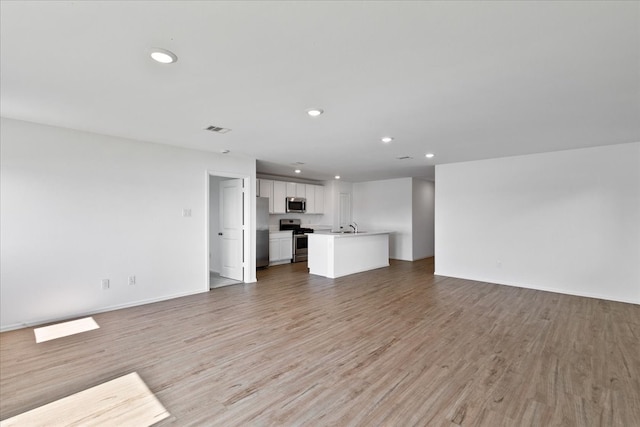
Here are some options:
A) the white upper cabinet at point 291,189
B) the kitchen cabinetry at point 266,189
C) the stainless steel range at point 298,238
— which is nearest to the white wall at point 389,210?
the stainless steel range at point 298,238

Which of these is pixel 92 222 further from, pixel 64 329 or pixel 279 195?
pixel 279 195

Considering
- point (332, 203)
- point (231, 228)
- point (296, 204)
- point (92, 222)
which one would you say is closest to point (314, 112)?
point (92, 222)

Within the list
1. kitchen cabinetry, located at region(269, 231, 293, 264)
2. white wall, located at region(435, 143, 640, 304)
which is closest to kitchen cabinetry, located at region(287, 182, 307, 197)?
kitchen cabinetry, located at region(269, 231, 293, 264)

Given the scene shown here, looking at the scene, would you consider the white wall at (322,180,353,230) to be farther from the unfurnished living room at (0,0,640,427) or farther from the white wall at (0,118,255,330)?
the white wall at (0,118,255,330)

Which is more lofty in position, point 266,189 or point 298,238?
point 266,189

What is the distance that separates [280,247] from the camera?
8.16m

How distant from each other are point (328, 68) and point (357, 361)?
8.28 ft

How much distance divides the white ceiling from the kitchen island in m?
2.92

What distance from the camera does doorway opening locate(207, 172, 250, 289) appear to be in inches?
227

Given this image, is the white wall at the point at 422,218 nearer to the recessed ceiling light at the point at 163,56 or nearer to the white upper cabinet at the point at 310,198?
the white upper cabinet at the point at 310,198

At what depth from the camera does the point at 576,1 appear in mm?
1524

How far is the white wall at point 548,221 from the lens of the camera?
15.1ft

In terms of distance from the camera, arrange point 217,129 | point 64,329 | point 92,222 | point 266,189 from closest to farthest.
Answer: point 64,329, point 217,129, point 92,222, point 266,189

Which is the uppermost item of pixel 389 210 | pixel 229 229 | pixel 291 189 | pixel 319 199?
pixel 291 189
